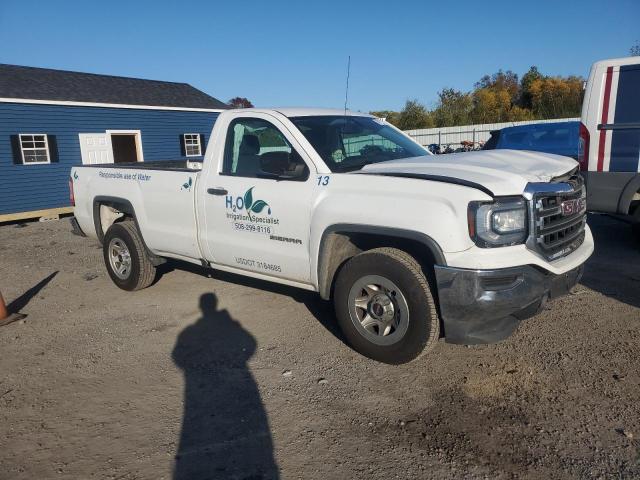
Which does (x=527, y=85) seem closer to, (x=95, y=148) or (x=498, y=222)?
(x=95, y=148)

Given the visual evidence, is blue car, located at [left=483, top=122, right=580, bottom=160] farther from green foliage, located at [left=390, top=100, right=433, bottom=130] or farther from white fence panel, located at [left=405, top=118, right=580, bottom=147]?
green foliage, located at [left=390, top=100, right=433, bottom=130]

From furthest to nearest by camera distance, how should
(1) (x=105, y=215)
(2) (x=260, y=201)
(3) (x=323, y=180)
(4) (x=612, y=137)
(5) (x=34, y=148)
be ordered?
(5) (x=34, y=148) < (1) (x=105, y=215) < (4) (x=612, y=137) < (2) (x=260, y=201) < (3) (x=323, y=180)

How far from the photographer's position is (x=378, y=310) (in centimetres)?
377

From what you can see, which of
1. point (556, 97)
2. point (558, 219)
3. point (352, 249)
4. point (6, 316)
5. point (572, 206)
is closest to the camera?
point (558, 219)

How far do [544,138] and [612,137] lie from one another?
543 centimetres

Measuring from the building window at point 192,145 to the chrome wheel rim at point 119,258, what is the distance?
43.0 ft

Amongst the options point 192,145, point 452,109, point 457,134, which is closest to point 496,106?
point 452,109

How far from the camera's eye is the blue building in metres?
14.2

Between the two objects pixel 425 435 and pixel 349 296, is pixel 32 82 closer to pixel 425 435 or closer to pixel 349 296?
pixel 349 296

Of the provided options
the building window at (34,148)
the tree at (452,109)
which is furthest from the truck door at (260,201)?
the tree at (452,109)

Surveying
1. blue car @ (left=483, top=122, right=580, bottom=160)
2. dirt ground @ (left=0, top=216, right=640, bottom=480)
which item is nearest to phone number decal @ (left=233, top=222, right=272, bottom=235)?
dirt ground @ (left=0, top=216, right=640, bottom=480)

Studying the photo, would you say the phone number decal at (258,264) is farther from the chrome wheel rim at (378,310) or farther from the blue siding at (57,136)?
the blue siding at (57,136)

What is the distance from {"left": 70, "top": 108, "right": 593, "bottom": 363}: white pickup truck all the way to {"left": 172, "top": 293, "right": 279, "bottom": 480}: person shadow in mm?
718

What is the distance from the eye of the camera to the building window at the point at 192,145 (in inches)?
741
